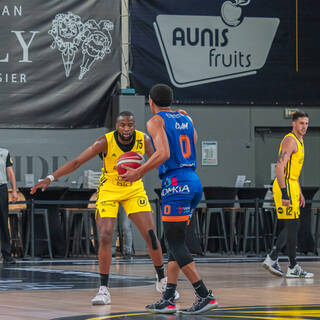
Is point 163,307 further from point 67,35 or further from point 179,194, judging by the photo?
point 67,35

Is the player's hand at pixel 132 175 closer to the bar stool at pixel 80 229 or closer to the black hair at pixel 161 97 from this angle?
the black hair at pixel 161 97

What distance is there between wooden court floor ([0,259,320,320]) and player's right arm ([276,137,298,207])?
93 cm

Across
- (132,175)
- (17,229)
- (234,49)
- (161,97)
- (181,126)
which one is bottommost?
(17,229)

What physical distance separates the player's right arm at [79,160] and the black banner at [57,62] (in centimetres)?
983

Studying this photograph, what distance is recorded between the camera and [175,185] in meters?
6.26

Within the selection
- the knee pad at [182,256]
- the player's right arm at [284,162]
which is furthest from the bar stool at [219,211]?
the knee pad at [182,256]

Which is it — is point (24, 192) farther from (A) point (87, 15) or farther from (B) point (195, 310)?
(B) point (195, 310)

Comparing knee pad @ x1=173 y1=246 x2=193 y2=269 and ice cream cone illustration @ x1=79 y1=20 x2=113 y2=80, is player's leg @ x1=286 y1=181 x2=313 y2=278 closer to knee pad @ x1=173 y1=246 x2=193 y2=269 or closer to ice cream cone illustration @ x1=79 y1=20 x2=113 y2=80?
knee pad @ x1=173 y1=246 x2=193 y2=269

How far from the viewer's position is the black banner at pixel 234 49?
1792 centimetres

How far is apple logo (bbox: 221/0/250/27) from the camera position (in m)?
18.3

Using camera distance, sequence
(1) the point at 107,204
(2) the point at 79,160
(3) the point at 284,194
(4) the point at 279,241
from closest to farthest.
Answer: (2) the point at 79,160 < (1) the point at 107,204 < (3) the point at 284,194 < (4) the point at 279,241

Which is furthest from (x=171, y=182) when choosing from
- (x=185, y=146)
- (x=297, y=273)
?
(x=297, y=273)

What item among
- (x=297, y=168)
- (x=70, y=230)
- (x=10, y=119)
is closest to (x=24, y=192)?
(x=70, y=230)

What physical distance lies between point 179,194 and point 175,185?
7 cm
